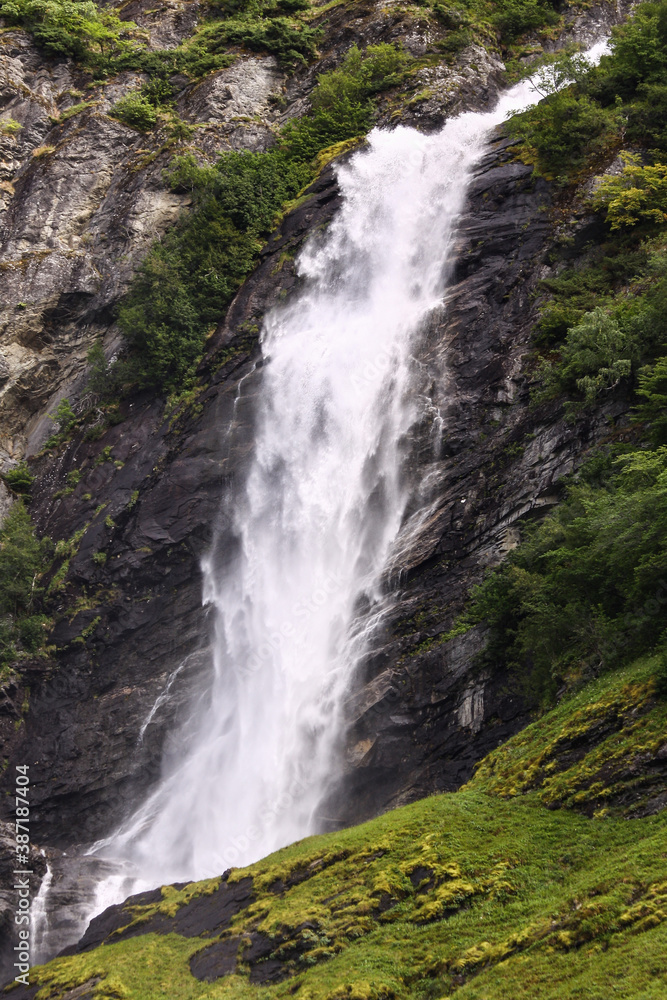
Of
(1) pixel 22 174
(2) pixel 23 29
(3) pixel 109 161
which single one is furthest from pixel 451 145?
(2) pixel 23 29

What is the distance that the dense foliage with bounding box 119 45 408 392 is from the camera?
28172 mm

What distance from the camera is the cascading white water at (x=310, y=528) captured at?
1884 cm

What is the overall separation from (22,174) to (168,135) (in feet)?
23.3

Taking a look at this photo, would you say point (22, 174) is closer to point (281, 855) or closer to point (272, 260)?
point (272, 260)

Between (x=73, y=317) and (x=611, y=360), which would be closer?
(x=611, y=360)

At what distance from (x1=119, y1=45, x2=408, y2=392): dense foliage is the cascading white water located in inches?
121

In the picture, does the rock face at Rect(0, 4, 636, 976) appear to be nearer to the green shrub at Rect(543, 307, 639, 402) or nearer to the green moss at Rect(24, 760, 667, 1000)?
the green shrub at Rect(543, 307, 639, 402)

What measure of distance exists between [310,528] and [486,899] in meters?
13.8

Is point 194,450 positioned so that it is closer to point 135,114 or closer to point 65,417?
point 65,417

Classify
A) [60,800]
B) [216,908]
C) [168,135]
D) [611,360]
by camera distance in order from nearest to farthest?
[216,908] < [611,360] < [60,800] < [168,135]

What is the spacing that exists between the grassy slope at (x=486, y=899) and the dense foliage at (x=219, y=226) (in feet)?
62.9

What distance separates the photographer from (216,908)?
13.8 metres

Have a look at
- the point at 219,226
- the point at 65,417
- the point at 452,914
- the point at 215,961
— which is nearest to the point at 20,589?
the point at 65,417

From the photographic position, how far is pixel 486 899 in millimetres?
9305
